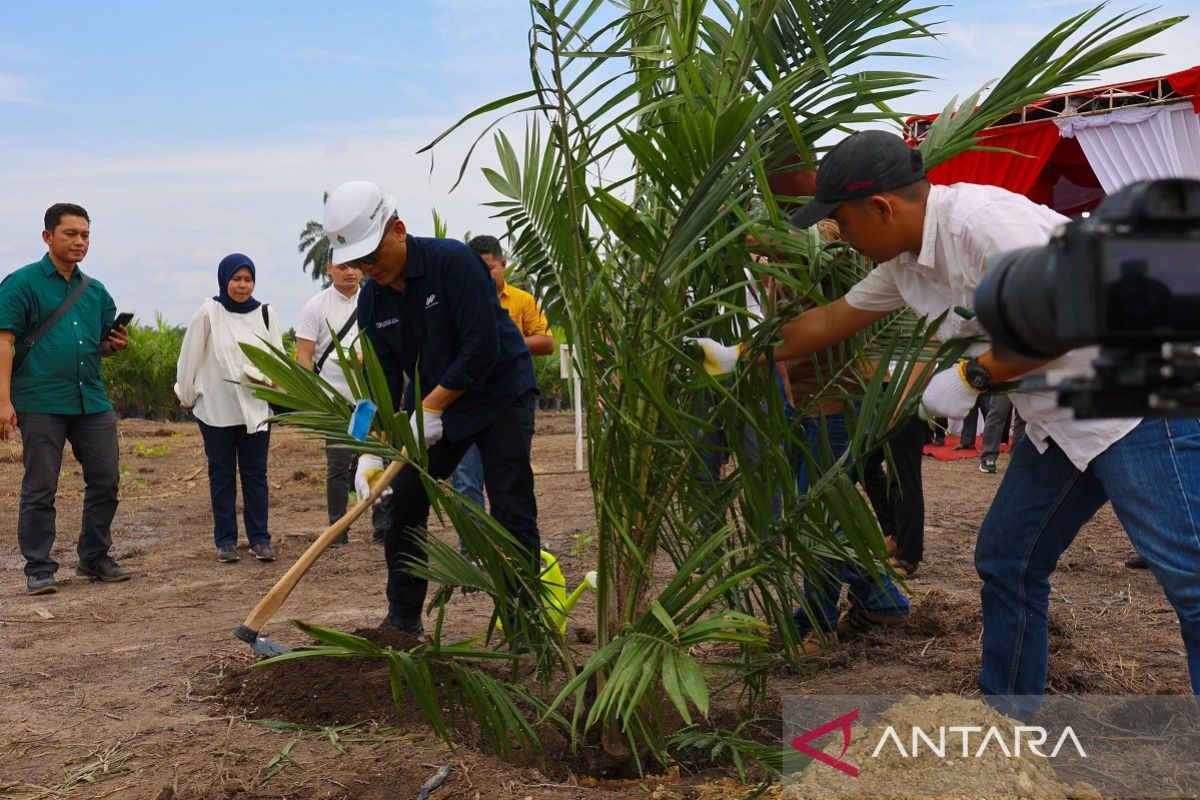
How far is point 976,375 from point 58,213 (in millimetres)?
4918

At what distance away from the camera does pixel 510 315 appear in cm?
572

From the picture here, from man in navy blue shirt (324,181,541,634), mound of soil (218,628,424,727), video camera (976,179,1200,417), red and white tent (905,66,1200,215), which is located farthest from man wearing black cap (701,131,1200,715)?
red and white tent (905,66,1200,215)

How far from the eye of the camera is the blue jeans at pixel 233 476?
→ 620 cm

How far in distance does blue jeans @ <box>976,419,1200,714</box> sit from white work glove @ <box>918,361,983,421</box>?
37 centimetres

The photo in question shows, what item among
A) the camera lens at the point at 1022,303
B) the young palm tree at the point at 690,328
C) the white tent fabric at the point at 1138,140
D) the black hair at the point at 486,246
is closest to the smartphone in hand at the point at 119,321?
the black hair at the point at 486,246

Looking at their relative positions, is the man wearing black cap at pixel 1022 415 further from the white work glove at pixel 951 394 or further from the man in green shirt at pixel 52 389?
the man in green shirt at pixel 52 389

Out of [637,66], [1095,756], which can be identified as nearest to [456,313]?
[637,66]

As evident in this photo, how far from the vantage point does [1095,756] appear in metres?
2.77

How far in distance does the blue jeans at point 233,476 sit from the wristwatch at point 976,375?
4.75 meters

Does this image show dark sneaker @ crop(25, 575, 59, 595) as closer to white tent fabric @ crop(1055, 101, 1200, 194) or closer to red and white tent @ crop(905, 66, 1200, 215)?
red and white tent @ crop(905, 66, 1200, 215)

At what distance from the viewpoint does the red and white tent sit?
8.69 meters

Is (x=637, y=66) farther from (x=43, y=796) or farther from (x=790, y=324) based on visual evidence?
(x=43, y=796)

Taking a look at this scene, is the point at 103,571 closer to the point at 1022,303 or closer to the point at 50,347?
the point at 50,347

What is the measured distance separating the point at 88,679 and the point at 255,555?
2538 mm
